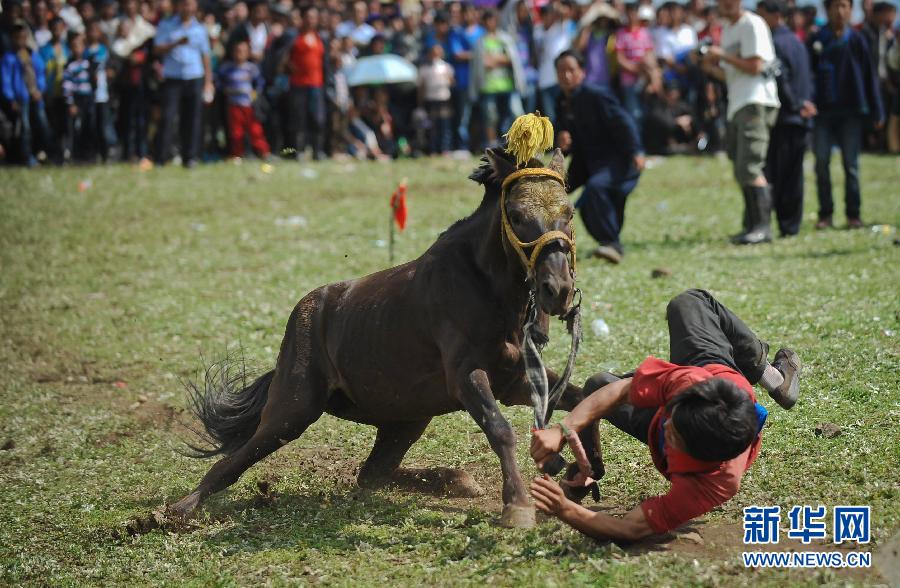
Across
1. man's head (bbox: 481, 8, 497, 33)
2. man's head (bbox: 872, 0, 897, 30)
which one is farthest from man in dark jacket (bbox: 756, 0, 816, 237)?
man's head (bbox: 481, 8, 497, 33)

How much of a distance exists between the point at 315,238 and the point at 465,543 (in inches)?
408

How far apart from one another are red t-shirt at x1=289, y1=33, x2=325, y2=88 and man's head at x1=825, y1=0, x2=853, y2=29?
30.8ft

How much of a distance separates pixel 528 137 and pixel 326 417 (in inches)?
141

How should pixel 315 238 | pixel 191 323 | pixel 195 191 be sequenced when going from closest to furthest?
pixel 191 323
pixel 315 238
pixel 195 191

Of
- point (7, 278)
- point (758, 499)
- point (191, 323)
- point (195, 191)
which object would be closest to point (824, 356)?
point (758, 499)

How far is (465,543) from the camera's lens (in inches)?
236

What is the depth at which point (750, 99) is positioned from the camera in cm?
1347

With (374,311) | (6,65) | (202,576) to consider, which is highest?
(6,65)

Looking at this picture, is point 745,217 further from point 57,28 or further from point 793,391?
point 57,28

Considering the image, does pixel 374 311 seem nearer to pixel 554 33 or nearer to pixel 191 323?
pixel 191 323

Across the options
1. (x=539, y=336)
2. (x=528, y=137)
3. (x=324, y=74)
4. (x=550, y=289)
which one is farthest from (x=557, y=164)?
(x=324, y=74)

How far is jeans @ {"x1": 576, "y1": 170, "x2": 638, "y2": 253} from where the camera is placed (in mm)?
13000

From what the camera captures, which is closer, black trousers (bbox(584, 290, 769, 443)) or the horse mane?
black trousers (bbox(584, 290, 769, 443))

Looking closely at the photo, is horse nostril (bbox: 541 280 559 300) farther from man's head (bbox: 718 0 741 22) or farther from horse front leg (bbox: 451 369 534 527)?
man's head (bbox: 718 0 741 22)
